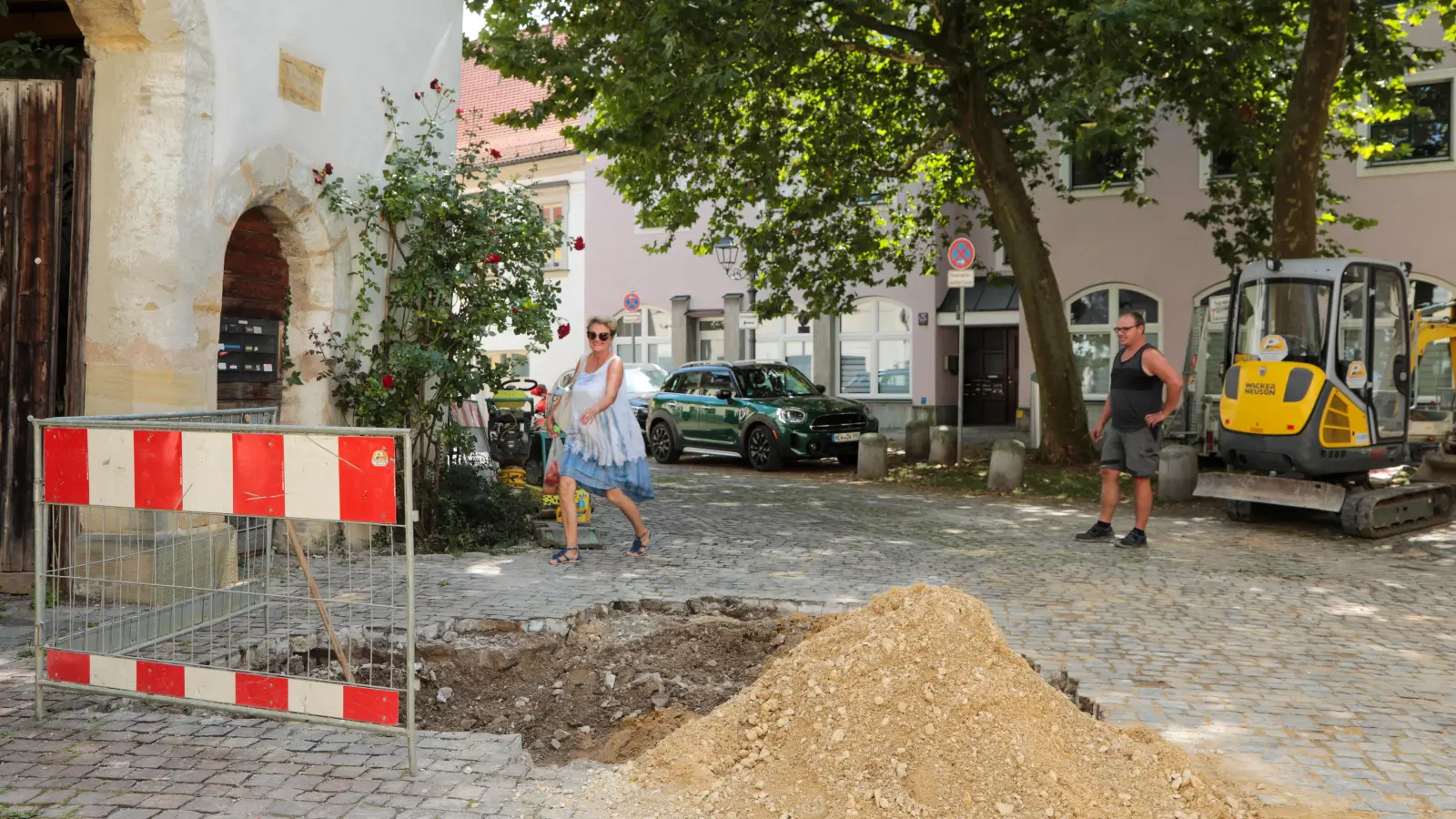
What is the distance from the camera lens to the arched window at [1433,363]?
15.6 meters

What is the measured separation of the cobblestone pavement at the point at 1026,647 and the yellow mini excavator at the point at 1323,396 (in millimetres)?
422

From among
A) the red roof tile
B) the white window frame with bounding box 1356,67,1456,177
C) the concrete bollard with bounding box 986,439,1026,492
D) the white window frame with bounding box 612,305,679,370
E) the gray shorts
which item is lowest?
the concrete bollard with bounding box 986,439,1026,492

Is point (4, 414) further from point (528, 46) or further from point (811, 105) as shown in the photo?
point (811, 105)

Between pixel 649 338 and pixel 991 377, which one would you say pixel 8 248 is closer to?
pixel 991 377

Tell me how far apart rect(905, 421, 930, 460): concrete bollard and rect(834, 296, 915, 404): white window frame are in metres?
9.77

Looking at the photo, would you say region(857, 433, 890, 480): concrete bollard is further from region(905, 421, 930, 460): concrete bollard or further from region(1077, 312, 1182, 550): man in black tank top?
region(1077, 312, 1182, 550): man in black tank top

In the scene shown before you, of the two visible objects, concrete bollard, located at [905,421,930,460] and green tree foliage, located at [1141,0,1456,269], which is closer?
green tree foliage, located at [1141,0,1456,269]

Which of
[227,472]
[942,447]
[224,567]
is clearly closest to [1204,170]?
[942,447]

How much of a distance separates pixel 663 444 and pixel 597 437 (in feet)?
37.8

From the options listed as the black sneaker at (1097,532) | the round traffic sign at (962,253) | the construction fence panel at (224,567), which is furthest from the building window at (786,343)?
the construction fence panel at (224,567)

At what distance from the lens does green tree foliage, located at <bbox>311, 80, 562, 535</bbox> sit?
909cm

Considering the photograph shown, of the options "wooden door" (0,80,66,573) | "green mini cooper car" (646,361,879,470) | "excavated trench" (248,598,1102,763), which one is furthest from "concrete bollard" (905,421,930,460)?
"wooden door" (0,80,66,573)

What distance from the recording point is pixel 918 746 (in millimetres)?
4047

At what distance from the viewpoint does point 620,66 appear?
13.9 metres
